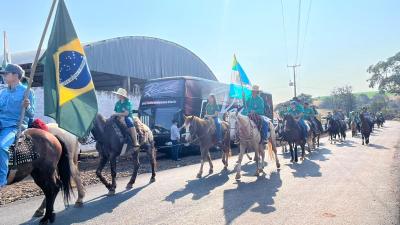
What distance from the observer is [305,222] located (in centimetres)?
541

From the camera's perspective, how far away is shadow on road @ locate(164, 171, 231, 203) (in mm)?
7686

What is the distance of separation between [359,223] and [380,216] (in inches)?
23.7

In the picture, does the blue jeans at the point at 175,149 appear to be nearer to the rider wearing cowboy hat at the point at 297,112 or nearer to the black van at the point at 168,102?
the black van at the point at 168,102

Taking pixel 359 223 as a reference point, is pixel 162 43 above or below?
above

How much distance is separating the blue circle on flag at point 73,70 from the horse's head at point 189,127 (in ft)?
16.1

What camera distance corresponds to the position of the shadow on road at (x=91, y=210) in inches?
240

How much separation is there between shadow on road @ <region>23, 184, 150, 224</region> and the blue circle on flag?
2.38 meters

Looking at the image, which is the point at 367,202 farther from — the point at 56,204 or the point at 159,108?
the point at 159,108

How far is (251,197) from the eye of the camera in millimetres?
7266

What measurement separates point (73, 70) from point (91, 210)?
276 cm

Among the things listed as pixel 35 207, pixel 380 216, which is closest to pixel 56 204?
pixel 35 207

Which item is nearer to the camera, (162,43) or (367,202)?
(367,202)

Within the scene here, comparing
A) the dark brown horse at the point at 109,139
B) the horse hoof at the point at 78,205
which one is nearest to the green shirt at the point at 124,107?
the dark brown horse at the point at 109,139

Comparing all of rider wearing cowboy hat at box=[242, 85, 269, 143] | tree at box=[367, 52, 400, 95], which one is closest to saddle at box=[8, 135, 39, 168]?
rider wearing cowboy hat at box=[242, 85, 269, 143]
